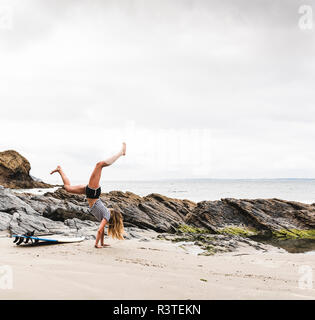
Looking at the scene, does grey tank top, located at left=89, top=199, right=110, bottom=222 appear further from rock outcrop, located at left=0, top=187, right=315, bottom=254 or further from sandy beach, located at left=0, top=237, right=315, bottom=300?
rock outcrop, located at left=0, top=187, right=315, bottom=254

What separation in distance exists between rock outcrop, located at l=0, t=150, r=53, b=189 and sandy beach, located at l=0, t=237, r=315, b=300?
8349cm

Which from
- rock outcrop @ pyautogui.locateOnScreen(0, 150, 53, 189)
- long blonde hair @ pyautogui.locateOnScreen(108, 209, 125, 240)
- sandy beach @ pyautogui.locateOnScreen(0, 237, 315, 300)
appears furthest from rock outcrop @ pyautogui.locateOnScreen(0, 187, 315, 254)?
rock outcrop @ pyautogui.locateOnScreen(0, 150, 53, 189)

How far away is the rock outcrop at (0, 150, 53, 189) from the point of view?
8525cm

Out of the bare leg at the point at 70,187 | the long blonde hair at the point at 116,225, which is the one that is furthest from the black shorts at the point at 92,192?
the long blonde hair at the point at 116,225

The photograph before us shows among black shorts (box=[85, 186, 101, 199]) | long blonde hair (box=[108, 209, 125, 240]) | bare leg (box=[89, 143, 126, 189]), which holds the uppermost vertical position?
bare leg (box=[89, 143, 126, 189])

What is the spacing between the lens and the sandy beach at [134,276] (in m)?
4.71

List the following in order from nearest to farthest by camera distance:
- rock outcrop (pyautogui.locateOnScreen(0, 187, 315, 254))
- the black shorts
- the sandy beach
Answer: the sandy beach, the black shorts, rock outcrop (pyautogui.locateOnScreen(0, 187, 315, 254))

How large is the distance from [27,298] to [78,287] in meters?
0.82

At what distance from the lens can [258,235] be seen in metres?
21.5

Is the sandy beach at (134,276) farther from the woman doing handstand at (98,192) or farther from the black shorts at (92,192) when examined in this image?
the black shorts at (92,192)

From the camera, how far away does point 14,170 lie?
86.2 metres

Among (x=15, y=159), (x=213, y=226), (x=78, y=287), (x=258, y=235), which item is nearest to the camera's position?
(x=78, y=287)

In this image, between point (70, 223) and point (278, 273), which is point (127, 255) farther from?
point (70, 223)
